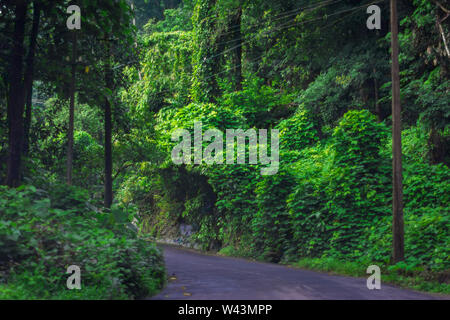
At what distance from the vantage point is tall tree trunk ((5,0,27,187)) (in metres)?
16.8

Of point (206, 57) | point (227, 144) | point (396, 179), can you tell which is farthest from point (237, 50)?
point (396, 179)

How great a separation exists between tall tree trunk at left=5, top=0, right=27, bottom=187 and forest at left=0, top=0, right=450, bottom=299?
45 millimetres

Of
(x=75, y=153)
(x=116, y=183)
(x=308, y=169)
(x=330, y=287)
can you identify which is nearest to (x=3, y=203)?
(x=330, y=287)

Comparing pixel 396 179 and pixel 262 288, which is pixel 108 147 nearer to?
pixel 396 179

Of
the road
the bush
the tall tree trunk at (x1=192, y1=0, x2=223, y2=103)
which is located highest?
the tall tree trunk at (x1=192, y1=0, x2=223, y2=103)

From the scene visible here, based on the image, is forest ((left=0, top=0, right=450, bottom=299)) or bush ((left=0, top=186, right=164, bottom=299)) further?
forest ((left=0, top=0, right=450, bottom=299))

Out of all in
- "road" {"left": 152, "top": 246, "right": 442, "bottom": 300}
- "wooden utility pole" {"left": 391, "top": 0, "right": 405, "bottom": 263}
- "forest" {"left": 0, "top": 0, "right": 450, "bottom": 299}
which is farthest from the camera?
"wooden utility pole" {"left": 391, "top": 0, "right": 405, "bottom": 263}

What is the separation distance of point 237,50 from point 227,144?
27.9ft

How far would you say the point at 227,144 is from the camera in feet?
91.3

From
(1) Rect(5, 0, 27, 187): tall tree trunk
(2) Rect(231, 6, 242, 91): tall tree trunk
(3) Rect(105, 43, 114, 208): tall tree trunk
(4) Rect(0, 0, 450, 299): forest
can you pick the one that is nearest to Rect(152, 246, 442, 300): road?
(4) Rect(0, 0, 450, 299): forest

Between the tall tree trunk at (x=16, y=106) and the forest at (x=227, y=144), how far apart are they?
4 centimetres

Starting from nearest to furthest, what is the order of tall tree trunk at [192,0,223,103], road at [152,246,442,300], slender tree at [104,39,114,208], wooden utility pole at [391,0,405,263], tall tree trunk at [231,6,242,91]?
1. road at [152,246,442,300]
2. wooden utility pole at [391,0,405,263]
3. slender tree at [104,39,114,208]
4. tall tree trunk at [231,6,242,91]
5. tall tree trunk at [192,0,223,103]

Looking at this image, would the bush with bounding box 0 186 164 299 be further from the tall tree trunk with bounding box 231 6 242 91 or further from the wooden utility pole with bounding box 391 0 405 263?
the tall tree trunk with bounding box 231 6 242 91

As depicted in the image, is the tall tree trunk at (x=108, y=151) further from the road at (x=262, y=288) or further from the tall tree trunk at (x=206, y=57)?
the road at (x=262, y=288)
